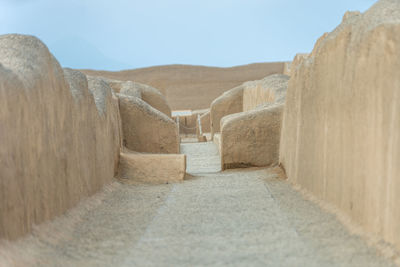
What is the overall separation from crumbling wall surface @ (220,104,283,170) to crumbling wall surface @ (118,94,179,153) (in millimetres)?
1131

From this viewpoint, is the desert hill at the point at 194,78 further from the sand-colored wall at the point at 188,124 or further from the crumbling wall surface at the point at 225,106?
the crumbling wall surface at the point at 225,106

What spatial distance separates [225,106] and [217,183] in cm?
758

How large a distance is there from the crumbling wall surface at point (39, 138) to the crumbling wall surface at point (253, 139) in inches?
97.0

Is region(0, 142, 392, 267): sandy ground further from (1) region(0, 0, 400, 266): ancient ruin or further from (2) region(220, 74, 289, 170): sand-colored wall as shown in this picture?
(2) region(220, 74, 289, 170): sand-colored wall

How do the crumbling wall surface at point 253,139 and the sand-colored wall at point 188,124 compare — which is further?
the sand-colored wall at point 188,124

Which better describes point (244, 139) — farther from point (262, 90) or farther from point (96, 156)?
point (262, 90)

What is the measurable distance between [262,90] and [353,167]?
6896 mm

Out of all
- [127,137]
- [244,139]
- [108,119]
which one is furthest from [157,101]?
[108,119]

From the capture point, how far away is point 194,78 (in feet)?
67.9

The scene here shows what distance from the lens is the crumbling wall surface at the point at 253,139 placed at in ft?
21.3

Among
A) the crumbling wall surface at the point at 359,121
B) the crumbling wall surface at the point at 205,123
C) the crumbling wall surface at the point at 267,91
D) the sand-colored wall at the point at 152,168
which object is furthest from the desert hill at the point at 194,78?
the crumbling wall surface at the point at 359,121

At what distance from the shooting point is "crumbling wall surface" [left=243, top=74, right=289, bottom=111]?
28.3 ft

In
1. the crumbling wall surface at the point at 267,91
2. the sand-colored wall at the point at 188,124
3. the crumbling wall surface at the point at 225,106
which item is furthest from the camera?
the sand-colored wall at the point at 188,124

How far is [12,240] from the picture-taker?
2561 mm
